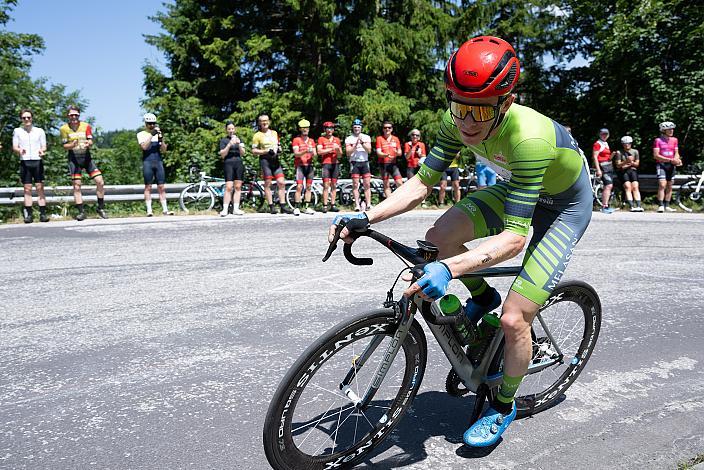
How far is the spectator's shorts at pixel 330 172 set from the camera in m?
14.8

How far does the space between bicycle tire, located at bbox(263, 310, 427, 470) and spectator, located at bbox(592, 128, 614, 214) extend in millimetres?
13461

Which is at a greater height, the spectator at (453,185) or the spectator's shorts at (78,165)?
the spectator's shorts at (78,165)

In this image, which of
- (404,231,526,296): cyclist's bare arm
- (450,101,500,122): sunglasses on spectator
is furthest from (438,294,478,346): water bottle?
(450,101,500,122): sunglasses on spectator

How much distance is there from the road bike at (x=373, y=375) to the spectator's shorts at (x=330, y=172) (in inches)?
441

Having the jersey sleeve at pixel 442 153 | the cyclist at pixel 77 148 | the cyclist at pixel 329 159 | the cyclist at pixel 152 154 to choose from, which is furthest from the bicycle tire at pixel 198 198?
the jersey sleeve at pixel 442 153

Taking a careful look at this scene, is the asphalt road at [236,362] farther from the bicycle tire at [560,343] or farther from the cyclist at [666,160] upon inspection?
the cyclist at [666,160]

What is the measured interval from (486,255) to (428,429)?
1220 millimetres

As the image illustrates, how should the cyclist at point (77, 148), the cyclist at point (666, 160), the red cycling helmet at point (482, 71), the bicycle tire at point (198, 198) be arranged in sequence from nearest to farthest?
the red cycling helmet at point (482, 71)
the cyclist at point (77, 148)
the bicycle tire at point (198, 198)
the cyclist at point (666, 160)

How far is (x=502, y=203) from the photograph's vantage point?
374 cm

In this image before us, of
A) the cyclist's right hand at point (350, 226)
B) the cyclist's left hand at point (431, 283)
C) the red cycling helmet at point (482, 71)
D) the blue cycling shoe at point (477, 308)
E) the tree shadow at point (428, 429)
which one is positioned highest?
the red cycling helmet at point (482, 71)

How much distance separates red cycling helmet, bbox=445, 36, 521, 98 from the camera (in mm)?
2844

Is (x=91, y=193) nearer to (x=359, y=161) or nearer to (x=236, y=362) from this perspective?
(x=359, y=161)

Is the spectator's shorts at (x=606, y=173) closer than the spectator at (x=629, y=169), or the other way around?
the spectator's shorts at (x=606, y=173)

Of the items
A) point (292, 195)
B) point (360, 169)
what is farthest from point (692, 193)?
point (292, 195)
